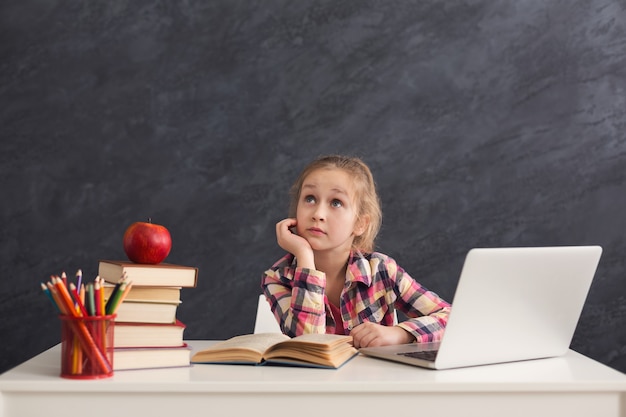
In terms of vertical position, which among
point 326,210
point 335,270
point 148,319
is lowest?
point 148,319

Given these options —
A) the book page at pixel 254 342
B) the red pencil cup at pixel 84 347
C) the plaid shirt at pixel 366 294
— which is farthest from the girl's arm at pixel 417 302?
the red pencil cup at pixel 84 347

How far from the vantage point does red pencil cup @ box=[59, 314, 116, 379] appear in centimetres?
117

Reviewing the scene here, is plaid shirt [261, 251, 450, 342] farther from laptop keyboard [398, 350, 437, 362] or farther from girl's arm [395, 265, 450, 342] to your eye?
laptop keyboard [398, 350, 437, 362]

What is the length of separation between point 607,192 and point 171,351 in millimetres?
2657

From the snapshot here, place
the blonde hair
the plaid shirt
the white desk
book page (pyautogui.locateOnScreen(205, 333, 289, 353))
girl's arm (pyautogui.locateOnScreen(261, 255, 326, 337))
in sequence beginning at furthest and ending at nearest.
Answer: the blonde hair → the plaid shirt → girl's arm (pyautogui.locateOnScreen(261, 255, 326, 337)) → book page (pyautogui.locateOnScreen(205, 333, 289, 353)) → the white desk

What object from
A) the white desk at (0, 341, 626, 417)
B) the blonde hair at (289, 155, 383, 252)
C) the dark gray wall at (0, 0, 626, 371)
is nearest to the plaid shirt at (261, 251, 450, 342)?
the blonde hair at (289, 155, 383, 252)

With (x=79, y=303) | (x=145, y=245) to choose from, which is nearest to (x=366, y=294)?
(x=145, y=245)

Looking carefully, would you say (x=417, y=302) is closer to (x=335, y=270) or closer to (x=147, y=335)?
(x=335, y=270)

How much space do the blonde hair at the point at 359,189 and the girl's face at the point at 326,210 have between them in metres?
0.04

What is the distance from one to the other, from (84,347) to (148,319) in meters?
0.14

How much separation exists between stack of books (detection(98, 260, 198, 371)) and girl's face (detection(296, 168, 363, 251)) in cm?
59

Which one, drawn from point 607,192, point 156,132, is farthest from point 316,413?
point 607,192

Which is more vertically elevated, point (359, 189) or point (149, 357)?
point (359, 189)

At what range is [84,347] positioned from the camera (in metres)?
1.17
